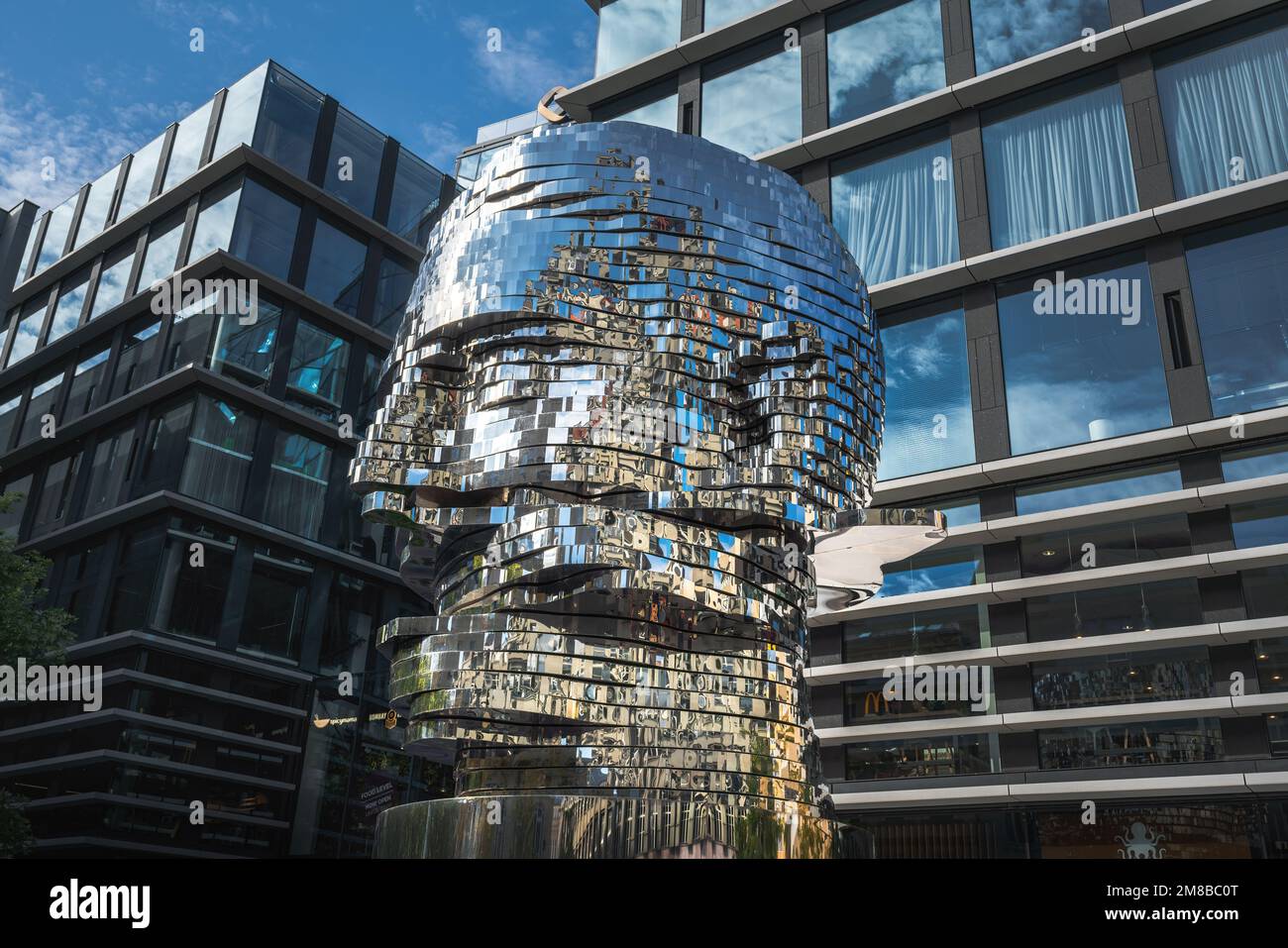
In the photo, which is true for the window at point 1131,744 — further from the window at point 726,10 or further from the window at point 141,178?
the window at point 141,178

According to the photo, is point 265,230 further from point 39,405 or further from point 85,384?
point 39,405

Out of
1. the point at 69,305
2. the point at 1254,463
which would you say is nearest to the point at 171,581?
the point at 69,305

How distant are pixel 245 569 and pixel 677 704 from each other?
71.2 ft

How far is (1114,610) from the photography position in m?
19.3

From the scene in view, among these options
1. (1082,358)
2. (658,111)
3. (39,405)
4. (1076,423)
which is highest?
(658,111)

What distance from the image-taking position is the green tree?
15.9 m

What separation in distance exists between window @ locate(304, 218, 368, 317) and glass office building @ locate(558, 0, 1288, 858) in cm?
1194

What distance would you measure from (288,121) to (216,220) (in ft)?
10.8

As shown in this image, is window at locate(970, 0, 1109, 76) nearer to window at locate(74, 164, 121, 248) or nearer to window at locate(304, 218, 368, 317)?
window at locate(304, 218, 368, 317)

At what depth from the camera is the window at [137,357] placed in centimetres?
2547

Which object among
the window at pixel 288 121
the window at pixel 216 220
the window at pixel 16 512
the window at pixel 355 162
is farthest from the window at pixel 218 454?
the window at pixel 16 512
